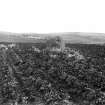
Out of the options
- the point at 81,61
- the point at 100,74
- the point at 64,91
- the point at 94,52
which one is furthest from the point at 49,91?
the point at 94,52

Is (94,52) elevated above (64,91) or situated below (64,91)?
above

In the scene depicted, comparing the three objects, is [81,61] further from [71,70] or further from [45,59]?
[45,59]

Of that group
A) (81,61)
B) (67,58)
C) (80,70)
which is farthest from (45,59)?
(80,70)

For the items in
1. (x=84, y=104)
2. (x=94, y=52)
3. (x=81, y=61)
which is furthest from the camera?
(x=94, y=52)

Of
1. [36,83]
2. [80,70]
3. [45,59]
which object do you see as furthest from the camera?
[45,59]

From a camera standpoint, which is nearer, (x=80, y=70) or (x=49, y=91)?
(x=49, y=91)

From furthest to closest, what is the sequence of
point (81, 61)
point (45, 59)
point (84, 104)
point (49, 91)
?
point (45, 59) < point (81, 61) < point (49, 91) < point (84, 104)

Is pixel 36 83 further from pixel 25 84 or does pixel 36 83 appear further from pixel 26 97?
pixel 26 97
